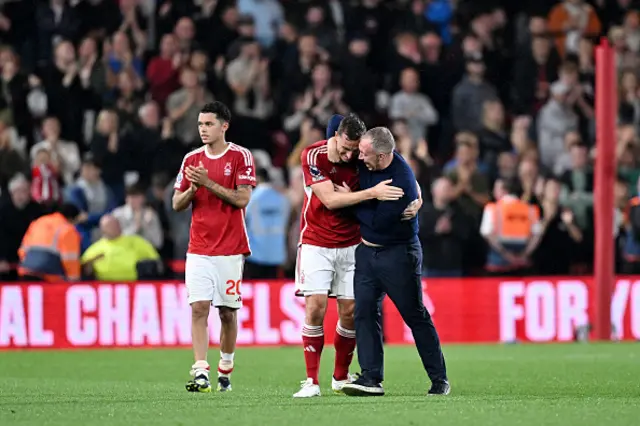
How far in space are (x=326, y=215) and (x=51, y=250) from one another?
9279 millimetres

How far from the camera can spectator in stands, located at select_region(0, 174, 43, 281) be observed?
21.2m

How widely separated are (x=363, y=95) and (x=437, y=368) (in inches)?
501

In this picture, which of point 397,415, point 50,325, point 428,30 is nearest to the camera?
point 397,415

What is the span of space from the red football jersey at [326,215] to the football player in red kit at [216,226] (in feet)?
2.34

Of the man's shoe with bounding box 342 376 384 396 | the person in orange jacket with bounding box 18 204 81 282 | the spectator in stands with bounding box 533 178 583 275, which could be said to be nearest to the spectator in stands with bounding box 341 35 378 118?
the spectator in stands with bounding box 533 178 583 275

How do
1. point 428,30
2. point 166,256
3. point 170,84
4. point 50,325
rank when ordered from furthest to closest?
point 428,30
point 170,84
point 166,256
point 50,325

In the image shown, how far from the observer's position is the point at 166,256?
2205 centimetres

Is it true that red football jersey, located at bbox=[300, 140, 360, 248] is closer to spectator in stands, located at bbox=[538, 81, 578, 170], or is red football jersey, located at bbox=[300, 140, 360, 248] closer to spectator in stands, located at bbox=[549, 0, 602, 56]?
spectator in stands, located at bbox=[538, 81, 578, 170]

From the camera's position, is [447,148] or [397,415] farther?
[447,148]

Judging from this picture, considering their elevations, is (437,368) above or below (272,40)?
below

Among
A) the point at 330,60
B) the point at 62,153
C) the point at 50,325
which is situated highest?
the point at 330,60

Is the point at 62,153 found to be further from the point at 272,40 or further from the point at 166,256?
the point at 272,40

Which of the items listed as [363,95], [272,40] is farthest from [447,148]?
[272,40]

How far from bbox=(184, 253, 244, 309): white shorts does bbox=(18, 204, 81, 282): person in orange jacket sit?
26.3ft
